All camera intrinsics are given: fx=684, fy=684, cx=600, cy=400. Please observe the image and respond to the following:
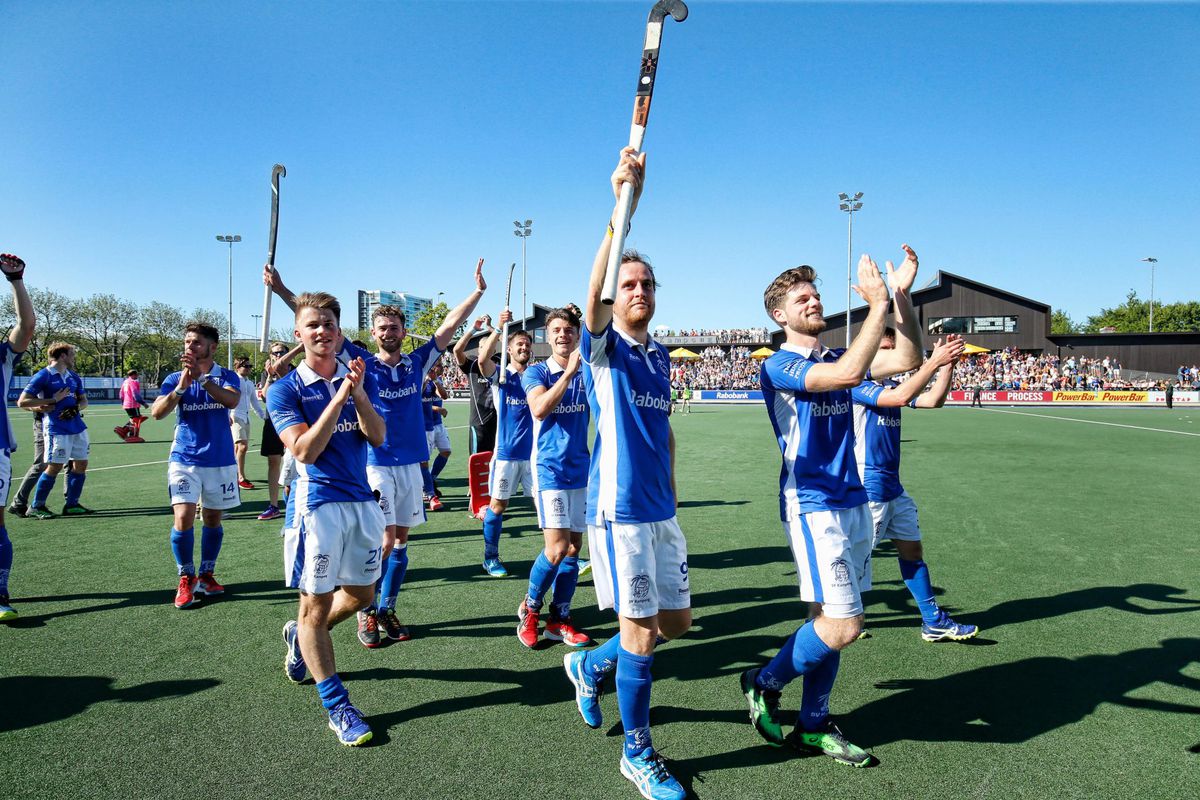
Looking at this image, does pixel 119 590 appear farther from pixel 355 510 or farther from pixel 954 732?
pixel 954 732

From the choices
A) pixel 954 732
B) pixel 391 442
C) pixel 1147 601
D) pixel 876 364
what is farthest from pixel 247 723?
pixel 1147 601

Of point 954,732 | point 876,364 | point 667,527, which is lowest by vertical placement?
point 954,732

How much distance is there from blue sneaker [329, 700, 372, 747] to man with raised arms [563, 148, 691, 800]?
4.37 ft

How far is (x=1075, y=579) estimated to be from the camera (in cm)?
616

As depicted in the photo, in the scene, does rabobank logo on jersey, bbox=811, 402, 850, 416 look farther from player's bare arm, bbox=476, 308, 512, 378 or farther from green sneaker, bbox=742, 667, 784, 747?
player's bare arm, bbox=476, 308, 512, 378

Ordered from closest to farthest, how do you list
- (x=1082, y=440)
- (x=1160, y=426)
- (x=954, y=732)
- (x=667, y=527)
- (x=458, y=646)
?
(x=667, y=527), (x=954, y=732), (x=458, y=646), (x=1082, y=440), (x=1160, y=426)

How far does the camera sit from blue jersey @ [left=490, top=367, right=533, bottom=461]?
6832mm

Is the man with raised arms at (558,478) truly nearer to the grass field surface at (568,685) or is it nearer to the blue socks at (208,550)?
the grass field surface at (568,685)

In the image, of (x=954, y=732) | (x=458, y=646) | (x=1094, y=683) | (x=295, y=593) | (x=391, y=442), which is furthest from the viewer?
(x=295, y=593)

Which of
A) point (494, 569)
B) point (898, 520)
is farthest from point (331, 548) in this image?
point (898, 520)

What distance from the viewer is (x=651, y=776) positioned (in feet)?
9.93

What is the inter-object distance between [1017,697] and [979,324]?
57029 millimetres

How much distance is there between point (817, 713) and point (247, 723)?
2993 millimetres

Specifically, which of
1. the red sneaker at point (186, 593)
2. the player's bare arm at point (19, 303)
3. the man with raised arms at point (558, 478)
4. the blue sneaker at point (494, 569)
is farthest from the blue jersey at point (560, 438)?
the player's bare arm at point (19, 303)
